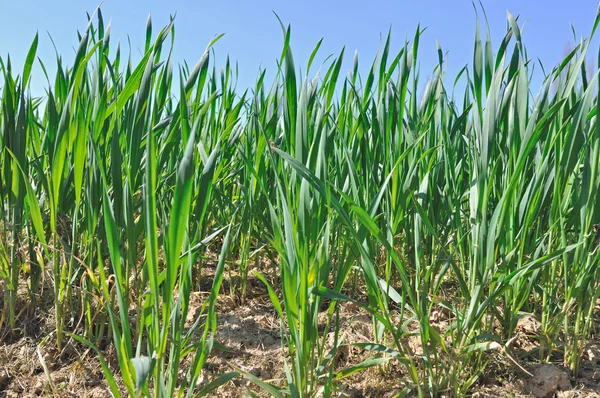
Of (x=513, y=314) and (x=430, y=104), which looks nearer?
(x=513, y=314)

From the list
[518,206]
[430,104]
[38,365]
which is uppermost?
[430,104]

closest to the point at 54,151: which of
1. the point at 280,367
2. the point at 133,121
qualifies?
the point at 133,121

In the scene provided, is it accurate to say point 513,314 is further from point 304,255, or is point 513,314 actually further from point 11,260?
point 11,260

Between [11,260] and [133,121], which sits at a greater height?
[133,121]

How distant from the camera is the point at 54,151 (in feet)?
3.14

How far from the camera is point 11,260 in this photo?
1.03 m

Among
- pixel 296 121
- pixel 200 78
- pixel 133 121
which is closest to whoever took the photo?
pixel 296 121

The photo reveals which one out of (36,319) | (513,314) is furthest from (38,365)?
(513,314)

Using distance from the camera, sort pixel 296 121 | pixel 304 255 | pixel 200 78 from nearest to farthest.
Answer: pixel 304 255 → pixel 296 121 → pixel 200 78

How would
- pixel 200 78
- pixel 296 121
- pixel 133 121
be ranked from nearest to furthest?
1. pixel 296 121
2. pixel 133 121
3. pixel 200 78

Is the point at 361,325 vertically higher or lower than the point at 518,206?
lower

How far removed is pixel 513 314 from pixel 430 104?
1.68 ft

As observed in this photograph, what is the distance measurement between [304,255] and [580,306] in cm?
60

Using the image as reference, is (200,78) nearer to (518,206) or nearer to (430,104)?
(430,104)
